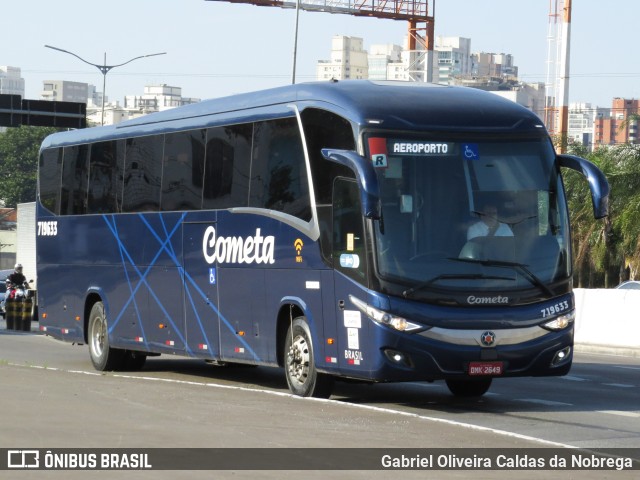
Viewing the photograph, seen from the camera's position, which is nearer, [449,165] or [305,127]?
[449,165]

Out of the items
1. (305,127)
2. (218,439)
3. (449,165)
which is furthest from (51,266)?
(218,439)

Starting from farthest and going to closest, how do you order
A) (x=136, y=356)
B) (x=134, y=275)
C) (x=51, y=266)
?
(x=51, y=266), (x=136, y=356), (x=134, y=275)

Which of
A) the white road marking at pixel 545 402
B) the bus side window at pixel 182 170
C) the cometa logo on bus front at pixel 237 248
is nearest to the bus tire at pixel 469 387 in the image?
the white road marking at pixel 545 402

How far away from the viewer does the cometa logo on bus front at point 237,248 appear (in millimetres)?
17188

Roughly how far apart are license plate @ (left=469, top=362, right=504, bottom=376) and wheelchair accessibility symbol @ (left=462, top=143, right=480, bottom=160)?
2154 mm

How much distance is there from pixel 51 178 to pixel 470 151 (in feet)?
35.6

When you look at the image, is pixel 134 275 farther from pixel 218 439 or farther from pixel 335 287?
pixel 218 439

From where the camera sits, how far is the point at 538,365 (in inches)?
603

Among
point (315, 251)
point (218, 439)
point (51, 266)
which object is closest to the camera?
point (218, 439)

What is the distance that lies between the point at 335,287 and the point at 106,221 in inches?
286

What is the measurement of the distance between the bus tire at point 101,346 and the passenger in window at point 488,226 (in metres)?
8.51

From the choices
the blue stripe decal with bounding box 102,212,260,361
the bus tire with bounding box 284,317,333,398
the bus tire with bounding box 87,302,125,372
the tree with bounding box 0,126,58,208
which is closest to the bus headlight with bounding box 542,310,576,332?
the bus tire with bounding box 284,317,333,398

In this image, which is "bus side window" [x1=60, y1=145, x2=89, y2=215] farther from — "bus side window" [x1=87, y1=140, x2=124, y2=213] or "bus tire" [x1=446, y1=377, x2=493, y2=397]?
"bus tire" [x1=446, y1=377, x2=493, y2=397]

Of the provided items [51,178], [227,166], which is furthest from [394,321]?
[51,178]
